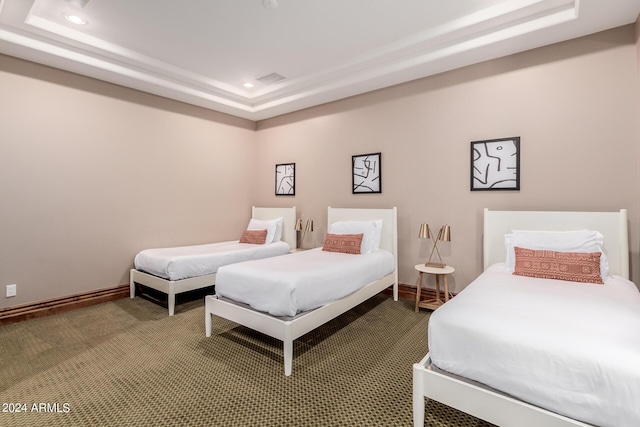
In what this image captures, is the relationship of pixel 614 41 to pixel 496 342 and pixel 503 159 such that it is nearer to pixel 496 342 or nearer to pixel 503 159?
pixel 503 159

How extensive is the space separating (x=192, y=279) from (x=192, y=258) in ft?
0.79

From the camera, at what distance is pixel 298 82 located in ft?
14.3

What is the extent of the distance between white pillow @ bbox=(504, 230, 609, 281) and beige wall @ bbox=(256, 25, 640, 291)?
417 mm

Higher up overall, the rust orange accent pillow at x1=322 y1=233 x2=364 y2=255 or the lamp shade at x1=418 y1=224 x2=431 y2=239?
the lamp shade at x1=418 y1=224 x2=431 y2=239

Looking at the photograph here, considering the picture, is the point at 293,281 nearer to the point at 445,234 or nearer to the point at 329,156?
the point at 445,234

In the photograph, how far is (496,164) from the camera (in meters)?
3.36

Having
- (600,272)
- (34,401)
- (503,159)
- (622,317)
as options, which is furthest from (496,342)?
(34,401)

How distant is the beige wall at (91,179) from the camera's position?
3.24 meters

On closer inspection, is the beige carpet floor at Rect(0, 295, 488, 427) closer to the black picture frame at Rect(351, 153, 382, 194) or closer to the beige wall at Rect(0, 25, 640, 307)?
the beige wall at Rect(0, 25, 640, 307)

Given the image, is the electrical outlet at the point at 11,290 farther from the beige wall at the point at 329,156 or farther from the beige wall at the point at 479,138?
the beige wall at the point at 479,138

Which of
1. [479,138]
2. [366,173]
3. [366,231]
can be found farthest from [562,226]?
[366,173]

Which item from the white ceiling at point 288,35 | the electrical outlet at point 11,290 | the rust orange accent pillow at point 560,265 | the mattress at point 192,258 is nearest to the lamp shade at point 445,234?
the rust orange accent pillow at point 560,265

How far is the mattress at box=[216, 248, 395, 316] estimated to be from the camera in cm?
234

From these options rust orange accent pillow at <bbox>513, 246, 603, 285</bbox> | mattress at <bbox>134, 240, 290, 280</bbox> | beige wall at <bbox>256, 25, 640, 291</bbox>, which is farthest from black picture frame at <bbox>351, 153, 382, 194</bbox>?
rust orange accent pillow at <bbox>513, 246, 603, 285</bbox>
